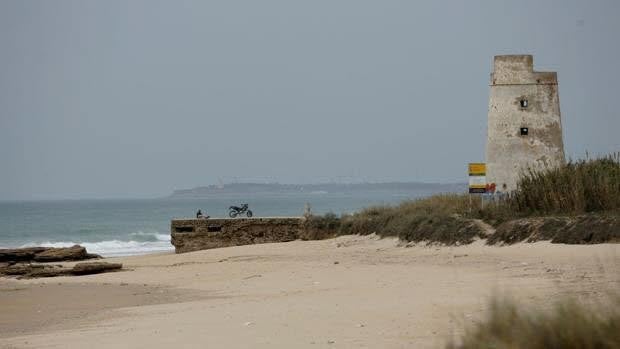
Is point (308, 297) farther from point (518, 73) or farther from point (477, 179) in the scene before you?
point (518, 73)

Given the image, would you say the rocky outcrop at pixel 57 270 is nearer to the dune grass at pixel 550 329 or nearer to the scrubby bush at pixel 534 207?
the scrubby bush at pixel 534 207

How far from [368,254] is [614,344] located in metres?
15.5

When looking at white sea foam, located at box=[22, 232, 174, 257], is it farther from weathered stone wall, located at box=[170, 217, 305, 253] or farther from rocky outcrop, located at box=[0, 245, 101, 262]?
rocky outcrop, located at box=[0, 245, 101, 262]

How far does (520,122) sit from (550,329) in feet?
68.3

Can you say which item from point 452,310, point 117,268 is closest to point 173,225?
point 117,268

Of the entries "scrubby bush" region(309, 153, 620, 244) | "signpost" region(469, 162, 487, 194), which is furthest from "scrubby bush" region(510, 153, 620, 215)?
"signpost" region(469, 162, 487, 194)

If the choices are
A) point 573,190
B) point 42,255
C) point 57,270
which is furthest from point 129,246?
point 573,190

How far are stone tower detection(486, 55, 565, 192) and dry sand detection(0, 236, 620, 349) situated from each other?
207 inches

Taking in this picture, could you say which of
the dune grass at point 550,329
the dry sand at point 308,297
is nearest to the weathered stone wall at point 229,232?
the dry sand at point 308,297

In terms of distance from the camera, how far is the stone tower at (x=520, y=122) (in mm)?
26906

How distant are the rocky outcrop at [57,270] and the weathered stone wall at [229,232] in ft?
23.7

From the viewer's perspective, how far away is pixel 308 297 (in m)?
13.6

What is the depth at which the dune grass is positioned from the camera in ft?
21.2

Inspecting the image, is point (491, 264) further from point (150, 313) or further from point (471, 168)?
point (471, 168)
